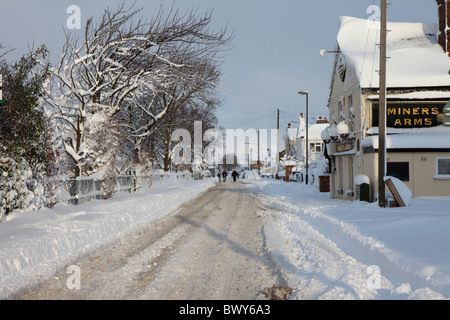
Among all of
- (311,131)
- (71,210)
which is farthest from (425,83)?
(311,131)

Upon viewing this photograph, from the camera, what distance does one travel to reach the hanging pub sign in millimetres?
18891

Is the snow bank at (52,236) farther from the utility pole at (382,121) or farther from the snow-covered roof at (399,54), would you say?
the snow-covered roof at (399,54)

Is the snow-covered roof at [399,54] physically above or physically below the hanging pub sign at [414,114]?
above

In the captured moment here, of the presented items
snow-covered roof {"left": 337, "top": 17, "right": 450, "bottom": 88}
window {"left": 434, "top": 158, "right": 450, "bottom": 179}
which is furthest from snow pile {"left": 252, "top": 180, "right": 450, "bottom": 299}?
snow-covered roof {"left": 337, "top": 17, "right": 450, "bottom": 88}

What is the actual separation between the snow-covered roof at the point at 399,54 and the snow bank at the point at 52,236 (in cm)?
1239

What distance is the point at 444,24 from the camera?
21469 mm

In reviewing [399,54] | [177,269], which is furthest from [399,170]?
[177,269]

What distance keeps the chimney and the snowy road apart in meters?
16.8

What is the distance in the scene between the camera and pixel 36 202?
Result: 1085cm

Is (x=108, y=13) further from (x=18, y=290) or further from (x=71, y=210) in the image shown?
(x=18, y=290)

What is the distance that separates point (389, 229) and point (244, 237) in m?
3.58

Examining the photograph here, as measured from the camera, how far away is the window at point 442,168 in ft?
60.1

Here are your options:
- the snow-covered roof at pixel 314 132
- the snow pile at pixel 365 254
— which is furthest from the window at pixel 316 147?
the snow pile at pixel 365 254
